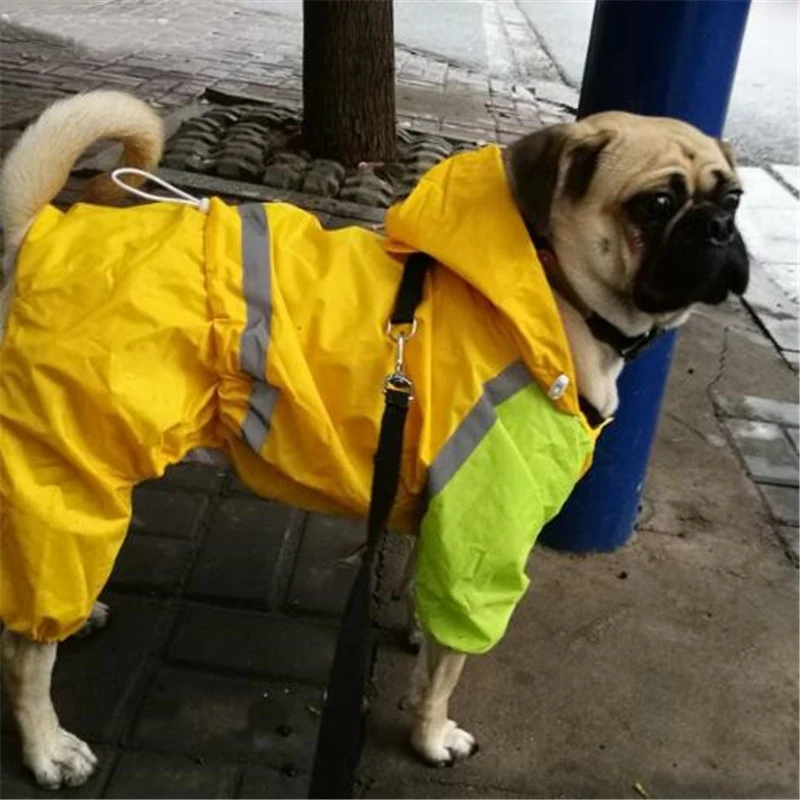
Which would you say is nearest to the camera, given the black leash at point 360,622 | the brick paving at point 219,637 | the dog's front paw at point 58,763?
the black leash at point 360,622

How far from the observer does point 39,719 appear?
2.45 m

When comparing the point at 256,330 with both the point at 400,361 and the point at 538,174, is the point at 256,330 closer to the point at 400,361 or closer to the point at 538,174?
the point at 400,361

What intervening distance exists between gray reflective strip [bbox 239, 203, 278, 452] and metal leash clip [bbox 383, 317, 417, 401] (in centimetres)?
26

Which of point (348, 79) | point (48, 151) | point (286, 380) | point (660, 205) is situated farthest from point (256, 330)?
point (348, 79)

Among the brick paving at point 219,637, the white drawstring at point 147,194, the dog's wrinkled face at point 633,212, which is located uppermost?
the dog's wrinkled face at point 633,212

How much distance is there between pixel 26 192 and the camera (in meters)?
Result: 2.40

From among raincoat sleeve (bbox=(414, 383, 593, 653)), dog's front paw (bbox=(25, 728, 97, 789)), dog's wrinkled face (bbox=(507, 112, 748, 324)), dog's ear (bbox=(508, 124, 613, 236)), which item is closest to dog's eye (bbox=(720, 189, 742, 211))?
dog's wrinkled face (bbox=(507, 112, 748, 324))

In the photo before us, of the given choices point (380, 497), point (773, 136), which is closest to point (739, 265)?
point (380, 497)

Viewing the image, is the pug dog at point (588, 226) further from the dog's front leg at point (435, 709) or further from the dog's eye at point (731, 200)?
the dog's front leg at point (435, 709)

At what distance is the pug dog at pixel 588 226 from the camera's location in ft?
7.65

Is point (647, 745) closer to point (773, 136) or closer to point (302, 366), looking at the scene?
point (302, 366)

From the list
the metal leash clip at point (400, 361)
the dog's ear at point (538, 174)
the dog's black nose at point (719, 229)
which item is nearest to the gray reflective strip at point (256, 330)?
the metal leash clip at point (400, 361)

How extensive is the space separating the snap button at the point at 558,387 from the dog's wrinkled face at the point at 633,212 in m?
0.22

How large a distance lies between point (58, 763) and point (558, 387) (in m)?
1.41
